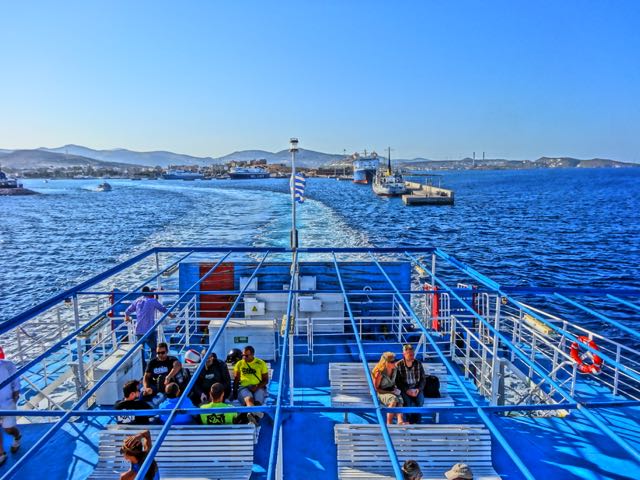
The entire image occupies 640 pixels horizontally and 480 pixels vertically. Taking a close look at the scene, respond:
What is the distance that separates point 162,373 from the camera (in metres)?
6.51

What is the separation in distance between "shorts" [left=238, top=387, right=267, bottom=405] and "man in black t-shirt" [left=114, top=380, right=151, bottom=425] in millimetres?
1219

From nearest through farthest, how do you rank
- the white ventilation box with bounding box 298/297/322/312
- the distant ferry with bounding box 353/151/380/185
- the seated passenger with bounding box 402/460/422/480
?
the seated passenger with bounding box 402/460/422/480 < the white ventilation box with bounding box 298/297/322/312 < the distant ferry with bounding box 353/151/380/185

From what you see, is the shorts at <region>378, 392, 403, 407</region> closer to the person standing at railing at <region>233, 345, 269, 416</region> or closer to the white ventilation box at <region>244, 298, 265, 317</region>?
the person standing at railing at <region>233, 345, 269, 416</region>

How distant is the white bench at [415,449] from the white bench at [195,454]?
109 centimetres

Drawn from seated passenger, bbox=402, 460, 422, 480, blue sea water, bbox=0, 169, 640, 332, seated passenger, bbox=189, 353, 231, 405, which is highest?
seated passenger, bbox=402, 460, 422, 480

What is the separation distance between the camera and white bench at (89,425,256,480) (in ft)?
16.5

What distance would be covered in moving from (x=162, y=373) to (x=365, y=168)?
15704 centimetres

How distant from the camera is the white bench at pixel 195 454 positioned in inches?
198

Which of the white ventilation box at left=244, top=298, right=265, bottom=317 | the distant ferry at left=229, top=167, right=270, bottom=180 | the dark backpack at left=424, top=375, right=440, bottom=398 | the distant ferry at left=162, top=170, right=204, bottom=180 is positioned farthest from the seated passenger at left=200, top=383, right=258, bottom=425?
the distant ferry at left=162, top=170, right=204, bottom=180

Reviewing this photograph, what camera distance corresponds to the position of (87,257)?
32.6 m

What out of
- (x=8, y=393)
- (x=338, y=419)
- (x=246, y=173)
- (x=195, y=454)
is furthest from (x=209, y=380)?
(x=246, y=173)

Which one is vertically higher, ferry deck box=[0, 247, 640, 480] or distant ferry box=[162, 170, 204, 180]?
distant ferry box=[162, 170, 204, 180]

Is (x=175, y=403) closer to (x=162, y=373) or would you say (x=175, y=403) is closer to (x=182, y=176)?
(x=162, y=373)

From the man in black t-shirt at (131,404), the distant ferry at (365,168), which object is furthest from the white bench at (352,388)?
the distant ferry at (365,168)
